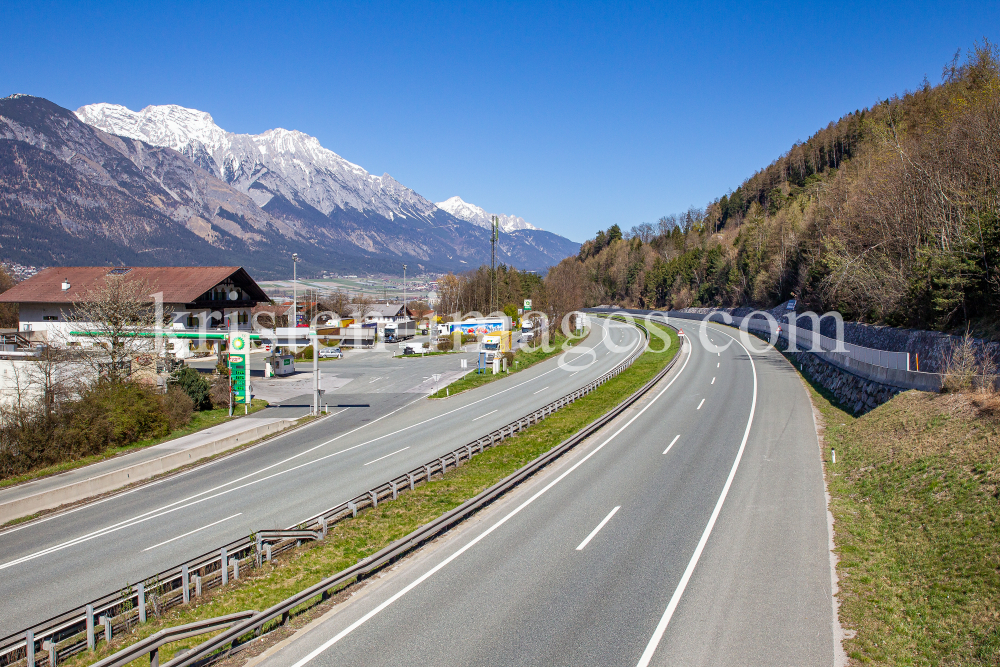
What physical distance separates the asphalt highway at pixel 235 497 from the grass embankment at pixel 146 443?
524 centimetres

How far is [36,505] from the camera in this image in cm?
2167

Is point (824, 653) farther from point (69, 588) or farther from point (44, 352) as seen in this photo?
point (44, 352)

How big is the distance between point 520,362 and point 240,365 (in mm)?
28247

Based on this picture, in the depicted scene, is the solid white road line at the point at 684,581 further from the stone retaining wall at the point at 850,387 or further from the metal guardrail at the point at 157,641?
the stone retaining wall at the point at 850,387

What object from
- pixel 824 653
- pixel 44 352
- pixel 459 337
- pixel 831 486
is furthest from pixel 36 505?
pixel 459 337

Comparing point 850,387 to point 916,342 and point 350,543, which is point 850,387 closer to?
point 916,342

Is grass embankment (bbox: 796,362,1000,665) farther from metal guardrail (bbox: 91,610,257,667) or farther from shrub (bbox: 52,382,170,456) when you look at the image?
shrub (bbox: 52,382,170,456)

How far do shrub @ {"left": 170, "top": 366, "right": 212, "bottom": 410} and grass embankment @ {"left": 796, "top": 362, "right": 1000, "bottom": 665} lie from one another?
117 ft

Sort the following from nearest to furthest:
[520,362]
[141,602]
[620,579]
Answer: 1. [141,602]
2. [620,579]
3. [520,362]

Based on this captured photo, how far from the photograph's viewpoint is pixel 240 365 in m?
38.8

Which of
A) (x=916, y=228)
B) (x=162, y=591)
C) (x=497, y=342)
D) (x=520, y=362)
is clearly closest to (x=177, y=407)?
(x=162, y=591)

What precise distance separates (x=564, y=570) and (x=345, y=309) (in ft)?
384

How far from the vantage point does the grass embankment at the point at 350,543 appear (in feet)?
37.0

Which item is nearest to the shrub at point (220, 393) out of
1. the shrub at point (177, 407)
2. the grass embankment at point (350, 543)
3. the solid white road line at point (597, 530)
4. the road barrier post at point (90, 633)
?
the shrub at point (177, 407)
